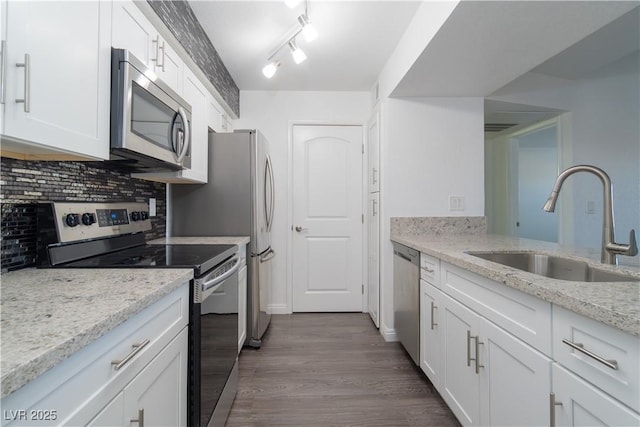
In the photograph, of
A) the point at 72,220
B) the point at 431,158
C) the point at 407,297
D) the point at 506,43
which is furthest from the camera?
the point at 431,158

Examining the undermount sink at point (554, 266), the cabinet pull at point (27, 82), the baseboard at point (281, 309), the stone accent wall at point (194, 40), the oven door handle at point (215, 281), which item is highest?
the stone accent wall at point (194, 40)

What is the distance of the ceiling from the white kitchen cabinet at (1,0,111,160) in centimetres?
106

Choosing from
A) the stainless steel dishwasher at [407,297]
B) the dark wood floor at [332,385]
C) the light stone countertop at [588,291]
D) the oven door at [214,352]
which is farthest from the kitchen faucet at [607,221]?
the oven door at [214,352]

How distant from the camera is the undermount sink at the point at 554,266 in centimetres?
112

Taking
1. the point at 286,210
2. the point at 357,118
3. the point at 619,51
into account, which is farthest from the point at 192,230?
the point at 619,51

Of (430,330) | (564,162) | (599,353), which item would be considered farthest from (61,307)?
(564,162)

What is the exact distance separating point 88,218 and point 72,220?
9 centimetres

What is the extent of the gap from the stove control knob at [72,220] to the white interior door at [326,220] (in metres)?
2.00

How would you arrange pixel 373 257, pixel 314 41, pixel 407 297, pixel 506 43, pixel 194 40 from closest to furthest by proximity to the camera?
pixel 506 43, pixel 194 40, pixel 407 297, pixel 314 41, pixel 373 257

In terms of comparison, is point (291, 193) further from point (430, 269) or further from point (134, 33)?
point (134, 33)

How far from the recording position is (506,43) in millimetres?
1534

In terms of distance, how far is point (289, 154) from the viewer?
301 centimetres

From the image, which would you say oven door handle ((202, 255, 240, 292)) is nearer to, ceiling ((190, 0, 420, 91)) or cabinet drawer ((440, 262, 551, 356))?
cabinet drawer ((440, 262, 551, 356))

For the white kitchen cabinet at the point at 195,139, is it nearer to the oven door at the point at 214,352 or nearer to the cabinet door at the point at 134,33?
the cabinet door at the point at 134,33
